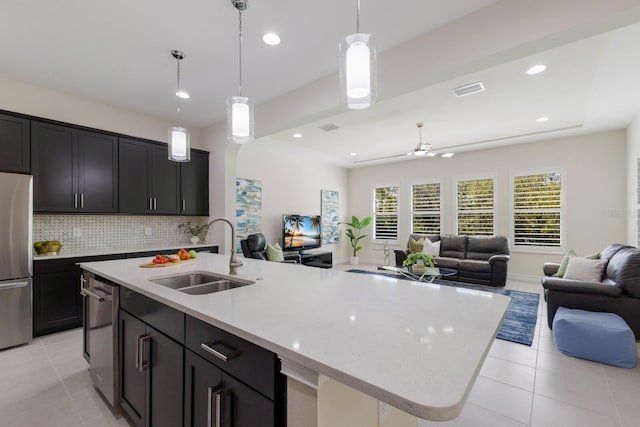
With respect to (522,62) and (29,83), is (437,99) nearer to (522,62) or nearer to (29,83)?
(522,62)

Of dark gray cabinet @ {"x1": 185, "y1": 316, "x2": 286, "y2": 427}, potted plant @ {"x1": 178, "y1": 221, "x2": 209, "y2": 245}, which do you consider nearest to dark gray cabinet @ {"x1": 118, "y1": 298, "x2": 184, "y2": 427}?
dark gray cabinet @ {"x1": 185, "y1": 316, "x2": 286, "y2": 427}

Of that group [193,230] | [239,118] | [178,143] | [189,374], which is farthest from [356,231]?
[189,374]

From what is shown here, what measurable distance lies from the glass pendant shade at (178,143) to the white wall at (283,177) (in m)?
2.91

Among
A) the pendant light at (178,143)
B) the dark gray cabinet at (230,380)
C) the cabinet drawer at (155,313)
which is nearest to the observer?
the dark gray cabinet at (230,380)

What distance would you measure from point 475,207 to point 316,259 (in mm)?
3811

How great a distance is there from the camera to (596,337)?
8.01ft

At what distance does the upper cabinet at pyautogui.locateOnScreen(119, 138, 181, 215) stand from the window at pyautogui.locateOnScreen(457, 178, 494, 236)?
5.95 meters

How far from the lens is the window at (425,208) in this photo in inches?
273

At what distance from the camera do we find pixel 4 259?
272 centimetres

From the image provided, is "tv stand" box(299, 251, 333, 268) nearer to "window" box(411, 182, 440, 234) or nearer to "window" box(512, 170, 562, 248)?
"window" box(411, 182, 440, 234)

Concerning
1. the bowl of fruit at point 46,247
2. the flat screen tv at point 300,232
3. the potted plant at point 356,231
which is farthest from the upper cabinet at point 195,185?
the potted plant at point 356,231

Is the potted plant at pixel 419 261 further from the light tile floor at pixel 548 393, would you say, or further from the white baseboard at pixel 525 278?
the white baseboard at pixel 525 278

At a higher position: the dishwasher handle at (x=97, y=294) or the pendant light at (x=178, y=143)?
the pendant light at (x=178, y=143)

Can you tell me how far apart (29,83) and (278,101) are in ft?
9.41
